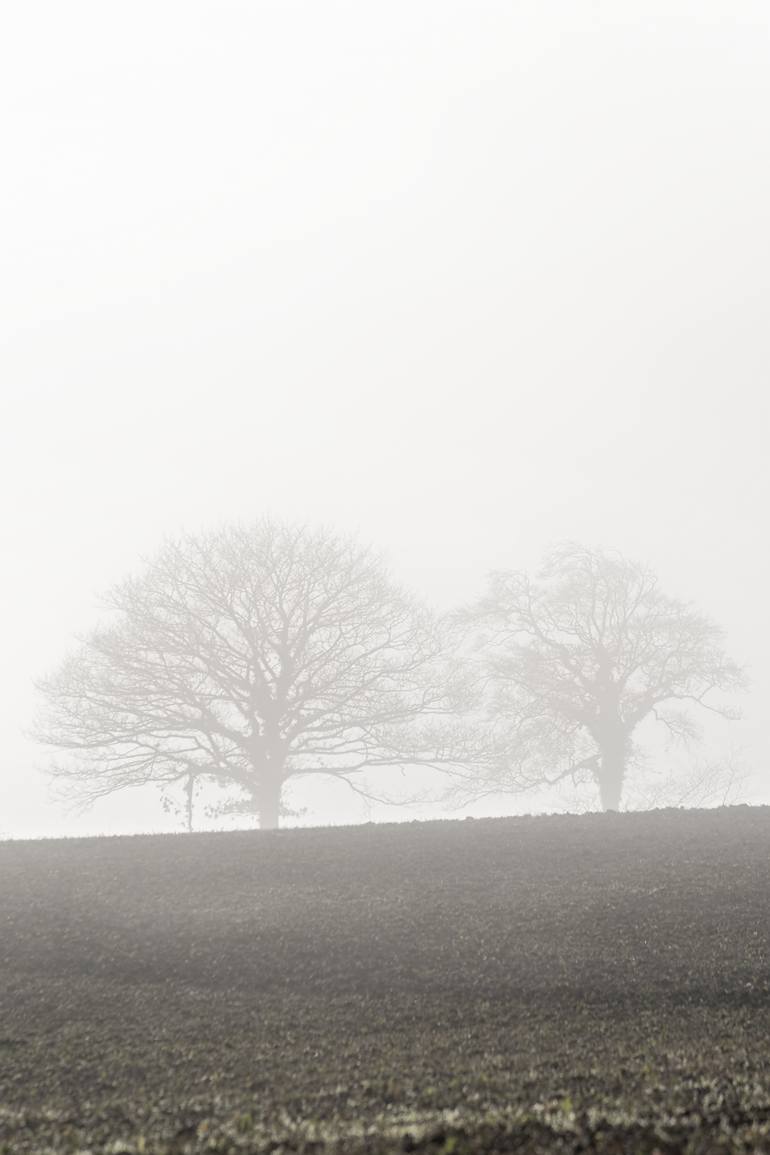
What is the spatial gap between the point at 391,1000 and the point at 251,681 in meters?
25.7

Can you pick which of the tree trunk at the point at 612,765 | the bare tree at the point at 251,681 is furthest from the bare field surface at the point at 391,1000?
the tree trunk at the point at 612,765

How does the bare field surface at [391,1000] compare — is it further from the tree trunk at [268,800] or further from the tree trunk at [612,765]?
the tree trunk at [612,765]

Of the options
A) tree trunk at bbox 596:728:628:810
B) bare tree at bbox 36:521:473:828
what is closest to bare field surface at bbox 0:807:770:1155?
bare tree at bbox 36:521:473:828

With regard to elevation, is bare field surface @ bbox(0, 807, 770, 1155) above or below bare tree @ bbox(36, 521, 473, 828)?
below

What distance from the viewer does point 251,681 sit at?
36.2 m

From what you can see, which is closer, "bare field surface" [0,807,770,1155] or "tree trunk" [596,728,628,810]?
"bare field surface" [0,807,770,1155]

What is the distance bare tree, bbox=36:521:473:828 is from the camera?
35.0 m

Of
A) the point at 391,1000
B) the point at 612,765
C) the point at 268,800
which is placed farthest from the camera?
the point at 612,765

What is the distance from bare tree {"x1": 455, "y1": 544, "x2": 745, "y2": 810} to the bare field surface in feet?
68.4

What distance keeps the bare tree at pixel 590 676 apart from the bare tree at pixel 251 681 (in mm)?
5206

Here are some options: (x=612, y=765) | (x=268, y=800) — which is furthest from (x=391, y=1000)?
(x=612, y=765)

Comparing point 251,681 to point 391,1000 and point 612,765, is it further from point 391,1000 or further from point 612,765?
point 391,1000

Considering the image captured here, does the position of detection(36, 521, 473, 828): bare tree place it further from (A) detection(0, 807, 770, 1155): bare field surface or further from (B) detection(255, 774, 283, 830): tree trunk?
(A) detection(0, 807, 770, 1155): bare field surface

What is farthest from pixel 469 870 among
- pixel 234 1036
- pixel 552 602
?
pixel 552 602
